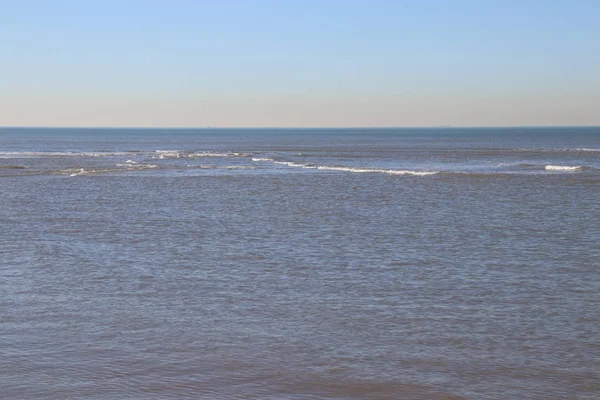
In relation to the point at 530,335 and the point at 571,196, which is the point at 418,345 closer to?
the point at 530,335

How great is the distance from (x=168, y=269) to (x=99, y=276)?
5.31 feet

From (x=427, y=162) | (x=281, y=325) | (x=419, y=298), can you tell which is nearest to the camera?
(x=281, y=325)

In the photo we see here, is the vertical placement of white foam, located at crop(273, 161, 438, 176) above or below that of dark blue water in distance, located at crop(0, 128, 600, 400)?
above

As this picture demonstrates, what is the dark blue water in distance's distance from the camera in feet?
34.2

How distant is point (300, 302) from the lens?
574 inches

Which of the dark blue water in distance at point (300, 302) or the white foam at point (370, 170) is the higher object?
the white foam at point (370, 170)

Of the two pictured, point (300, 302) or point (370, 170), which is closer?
point (300, 302)

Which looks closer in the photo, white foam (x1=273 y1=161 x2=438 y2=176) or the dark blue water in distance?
the dark blue water in distance

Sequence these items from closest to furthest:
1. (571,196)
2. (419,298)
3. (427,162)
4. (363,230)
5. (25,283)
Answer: (419,298)
(25,283)
(363,230)
(571,196)
(427,162)

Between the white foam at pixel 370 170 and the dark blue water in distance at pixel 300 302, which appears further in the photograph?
the white foam at pixel 370 170

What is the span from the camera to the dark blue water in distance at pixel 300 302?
10.4 meters

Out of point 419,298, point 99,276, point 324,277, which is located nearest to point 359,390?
point 419,298

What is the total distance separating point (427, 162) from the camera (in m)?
67.6

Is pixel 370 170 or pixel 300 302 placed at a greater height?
pixel 370 170
